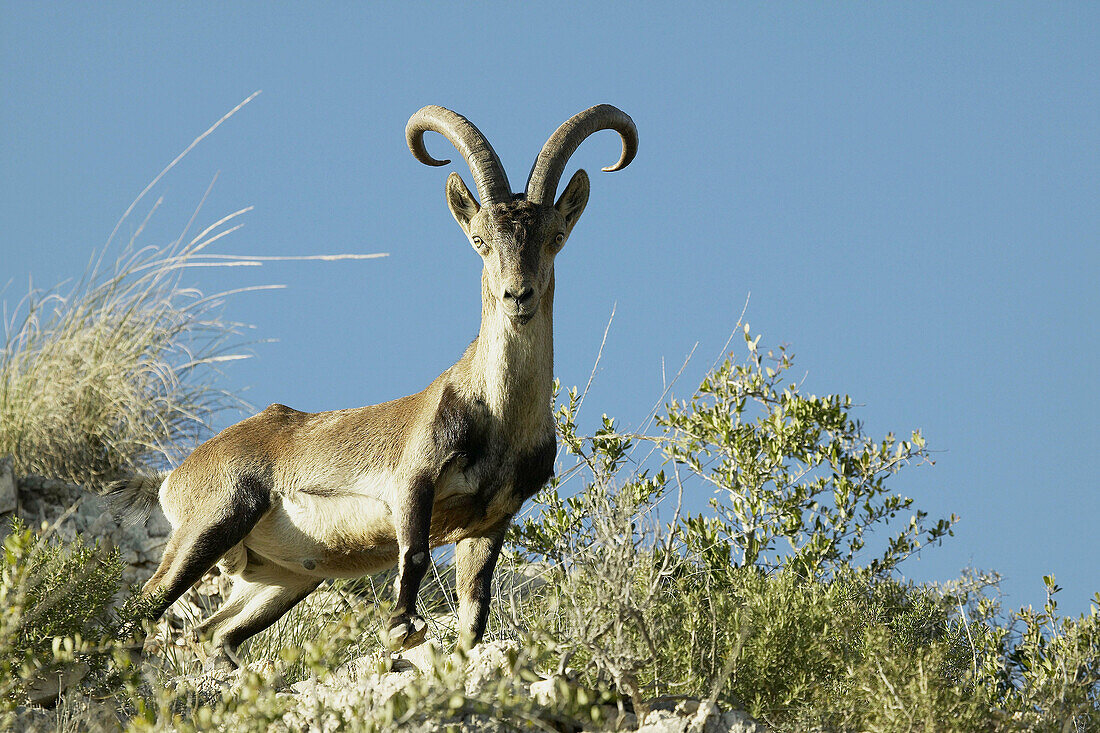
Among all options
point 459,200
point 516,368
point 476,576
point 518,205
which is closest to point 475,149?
point 459,200

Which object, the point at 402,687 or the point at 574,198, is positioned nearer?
the point at 402,687

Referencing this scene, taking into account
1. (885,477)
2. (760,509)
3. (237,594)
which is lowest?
(237,594)

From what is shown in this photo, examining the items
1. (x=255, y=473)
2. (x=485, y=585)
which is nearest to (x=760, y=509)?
(x=485, y=585)

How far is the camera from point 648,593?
4668 mm

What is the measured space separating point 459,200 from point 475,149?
0.28 m

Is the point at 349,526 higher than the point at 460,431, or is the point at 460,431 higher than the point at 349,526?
the point at 460,431

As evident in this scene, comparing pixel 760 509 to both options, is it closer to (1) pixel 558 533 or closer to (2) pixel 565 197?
(1) pixel 558 533

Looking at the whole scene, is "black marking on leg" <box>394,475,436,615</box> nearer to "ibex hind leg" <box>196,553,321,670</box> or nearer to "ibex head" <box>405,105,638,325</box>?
"ibex head" <box>405,105,638,325</box>

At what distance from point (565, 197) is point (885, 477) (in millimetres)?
3321

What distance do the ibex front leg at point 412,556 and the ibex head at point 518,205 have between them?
96 cm

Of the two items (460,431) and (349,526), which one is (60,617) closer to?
(349,526)

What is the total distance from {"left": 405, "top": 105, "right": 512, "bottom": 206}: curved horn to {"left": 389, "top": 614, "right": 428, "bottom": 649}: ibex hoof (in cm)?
207

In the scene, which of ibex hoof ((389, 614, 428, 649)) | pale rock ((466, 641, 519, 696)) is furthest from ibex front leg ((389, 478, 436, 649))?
pale rock ((466, 641, 519, 696))

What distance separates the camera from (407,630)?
18.4ft
